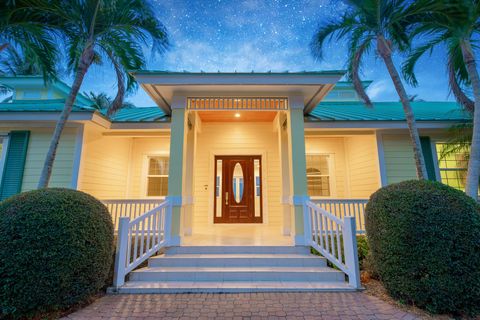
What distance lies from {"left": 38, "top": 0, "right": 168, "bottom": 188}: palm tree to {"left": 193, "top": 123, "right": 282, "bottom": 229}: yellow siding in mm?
2806

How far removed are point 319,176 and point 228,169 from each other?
3082 millimetres

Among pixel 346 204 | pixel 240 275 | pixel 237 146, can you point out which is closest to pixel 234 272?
pixel 240 275

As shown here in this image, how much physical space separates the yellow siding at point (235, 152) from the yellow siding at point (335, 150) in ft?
4.22

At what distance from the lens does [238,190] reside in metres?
Answer: 7.08

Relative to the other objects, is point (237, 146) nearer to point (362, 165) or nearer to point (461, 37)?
point (362, 165)

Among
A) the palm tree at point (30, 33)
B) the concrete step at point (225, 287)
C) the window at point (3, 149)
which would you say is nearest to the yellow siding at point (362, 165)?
the concrete step at point (225, 287)

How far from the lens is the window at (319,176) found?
24.0 feet

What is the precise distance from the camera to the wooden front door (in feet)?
22.8

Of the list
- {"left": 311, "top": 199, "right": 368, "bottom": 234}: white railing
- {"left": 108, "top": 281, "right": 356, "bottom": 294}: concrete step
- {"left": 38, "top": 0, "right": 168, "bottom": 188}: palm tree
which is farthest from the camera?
{"left": 311, "top": 199, "right": 368, "bottom": 234}: white railing

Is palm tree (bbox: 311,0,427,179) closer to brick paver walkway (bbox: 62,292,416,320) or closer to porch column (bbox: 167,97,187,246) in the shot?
brick paver walkway (bbox: 62,292,416,320)

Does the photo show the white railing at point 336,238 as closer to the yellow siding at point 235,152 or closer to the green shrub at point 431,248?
the green shrub at point 431,248

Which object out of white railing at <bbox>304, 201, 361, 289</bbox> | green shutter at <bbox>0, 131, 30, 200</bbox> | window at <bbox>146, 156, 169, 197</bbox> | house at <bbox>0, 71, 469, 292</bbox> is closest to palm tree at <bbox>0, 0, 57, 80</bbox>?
house at <bbox>0, 71, 469, 292</bbox>

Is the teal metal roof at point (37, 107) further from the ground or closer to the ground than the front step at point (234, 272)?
further from the ground

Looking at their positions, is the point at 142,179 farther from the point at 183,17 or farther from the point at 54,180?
the point at 183,17
